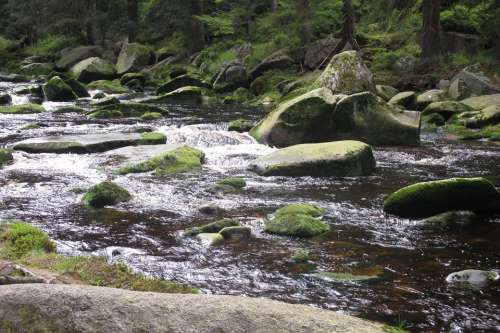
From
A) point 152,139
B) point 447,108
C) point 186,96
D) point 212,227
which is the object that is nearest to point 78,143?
point 152,139

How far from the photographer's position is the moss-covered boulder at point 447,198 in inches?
343

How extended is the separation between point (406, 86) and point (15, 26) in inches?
1805

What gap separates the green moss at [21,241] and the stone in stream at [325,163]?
228 inches

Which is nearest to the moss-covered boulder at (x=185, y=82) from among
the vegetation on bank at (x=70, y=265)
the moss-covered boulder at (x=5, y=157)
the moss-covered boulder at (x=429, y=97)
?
the moss-covered boulder at (x=429, y=97)

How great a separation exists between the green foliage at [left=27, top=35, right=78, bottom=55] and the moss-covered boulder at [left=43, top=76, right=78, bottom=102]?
23.1 metres

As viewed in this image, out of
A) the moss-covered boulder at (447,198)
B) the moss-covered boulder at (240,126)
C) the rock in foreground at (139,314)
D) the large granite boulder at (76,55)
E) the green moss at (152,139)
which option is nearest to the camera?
the rock in foreground at (139,314)

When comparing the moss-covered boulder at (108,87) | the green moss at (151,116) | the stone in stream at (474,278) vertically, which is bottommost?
the moss-covered boulder at (108,87)

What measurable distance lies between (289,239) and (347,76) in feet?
39.5

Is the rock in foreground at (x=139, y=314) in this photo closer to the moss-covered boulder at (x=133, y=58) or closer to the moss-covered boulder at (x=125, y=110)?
the moss-covered boulder at (x=125, y=110)

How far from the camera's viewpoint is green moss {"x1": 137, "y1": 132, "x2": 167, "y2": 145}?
50.1ft

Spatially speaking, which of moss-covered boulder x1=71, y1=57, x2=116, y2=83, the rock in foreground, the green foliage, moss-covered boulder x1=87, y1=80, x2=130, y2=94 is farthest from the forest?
the green foliage

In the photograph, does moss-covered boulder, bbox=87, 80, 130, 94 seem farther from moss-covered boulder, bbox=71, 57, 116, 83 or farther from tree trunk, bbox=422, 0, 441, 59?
tree trunk, bbox=422, 0, 441, 59

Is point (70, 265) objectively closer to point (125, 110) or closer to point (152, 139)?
point (152, 139)

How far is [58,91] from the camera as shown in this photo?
86.6 ft
